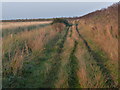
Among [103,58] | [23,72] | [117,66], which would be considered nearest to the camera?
[23,72]

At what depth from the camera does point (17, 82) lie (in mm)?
5395

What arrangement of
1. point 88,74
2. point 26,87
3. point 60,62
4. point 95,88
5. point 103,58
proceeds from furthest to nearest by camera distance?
point 103,58
point 60,62
point 88,74
point 26,87
point 95,88

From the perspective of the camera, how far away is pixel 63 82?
533cm

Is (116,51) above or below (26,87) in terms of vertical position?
above

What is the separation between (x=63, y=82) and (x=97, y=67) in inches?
67.1

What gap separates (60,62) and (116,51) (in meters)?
2.26

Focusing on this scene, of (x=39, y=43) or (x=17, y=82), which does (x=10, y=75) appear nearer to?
(x=17, y=82)

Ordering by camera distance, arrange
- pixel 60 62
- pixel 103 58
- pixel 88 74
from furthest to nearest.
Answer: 1. pixel 103 58
2. pixel 60 62
3. pixel 88 74

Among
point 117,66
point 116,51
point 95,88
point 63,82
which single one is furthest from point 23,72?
point 116,51

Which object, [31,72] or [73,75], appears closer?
[73,75]

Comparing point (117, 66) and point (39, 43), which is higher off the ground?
point (39, 43)

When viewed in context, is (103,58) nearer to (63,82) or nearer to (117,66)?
(117,66)

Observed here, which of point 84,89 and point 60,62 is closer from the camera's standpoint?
point 84,89

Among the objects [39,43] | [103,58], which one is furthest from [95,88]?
[39,43]
